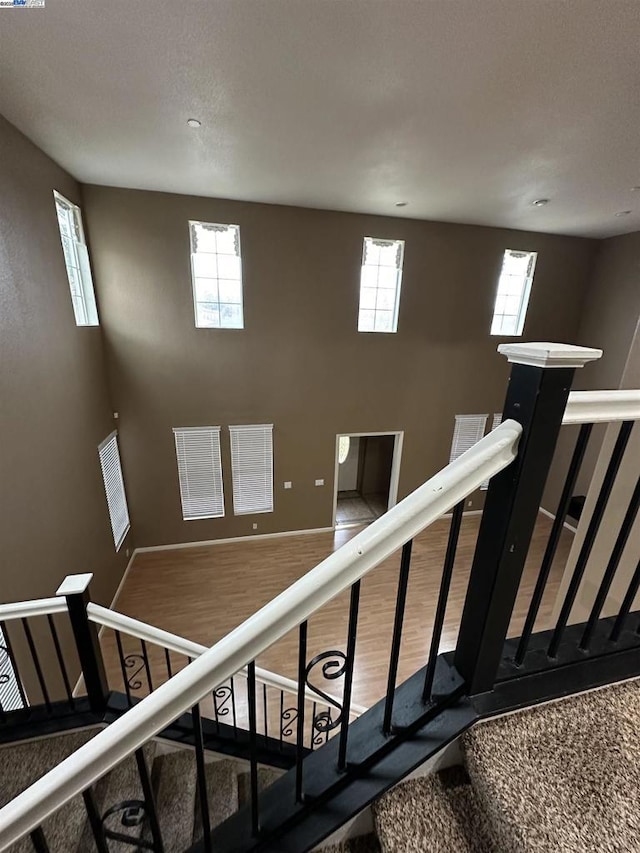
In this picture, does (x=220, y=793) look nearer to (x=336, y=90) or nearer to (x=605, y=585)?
(x=605, y=585)

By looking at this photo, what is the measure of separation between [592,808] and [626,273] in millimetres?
7738

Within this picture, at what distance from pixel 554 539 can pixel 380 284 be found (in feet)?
18.0

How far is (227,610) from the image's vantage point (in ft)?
15.8

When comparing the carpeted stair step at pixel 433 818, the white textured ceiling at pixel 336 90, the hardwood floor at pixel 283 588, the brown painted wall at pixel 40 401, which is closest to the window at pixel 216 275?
the white textured ceiling at pixel 336 90

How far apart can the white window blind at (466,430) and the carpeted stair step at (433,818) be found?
628 cm

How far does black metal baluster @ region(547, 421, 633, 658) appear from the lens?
94 cm

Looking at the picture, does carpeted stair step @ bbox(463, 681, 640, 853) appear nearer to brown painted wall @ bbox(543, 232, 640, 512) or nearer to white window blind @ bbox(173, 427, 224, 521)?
white window blind @ bbox(173, 427, 224, 521)

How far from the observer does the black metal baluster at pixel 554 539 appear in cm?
92

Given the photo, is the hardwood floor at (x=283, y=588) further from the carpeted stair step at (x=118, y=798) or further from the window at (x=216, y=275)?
the window at (x=216, y=275)

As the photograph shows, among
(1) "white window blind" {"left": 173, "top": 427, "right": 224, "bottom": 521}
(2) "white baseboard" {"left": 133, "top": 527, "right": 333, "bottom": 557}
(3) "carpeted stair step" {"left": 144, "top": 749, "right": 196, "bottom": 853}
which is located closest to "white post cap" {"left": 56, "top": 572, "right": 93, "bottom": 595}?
(3) "carpeted stair step" {"left": 144, "top": 749, "right": 196, "bottom": 853}

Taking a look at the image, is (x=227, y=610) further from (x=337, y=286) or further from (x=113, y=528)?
(x=337, y=286)

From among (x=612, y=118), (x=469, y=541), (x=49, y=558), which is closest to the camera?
(x=612, y=118)

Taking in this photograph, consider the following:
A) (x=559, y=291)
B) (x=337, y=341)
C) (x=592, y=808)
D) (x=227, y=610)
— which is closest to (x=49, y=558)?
(x=227, y=610)

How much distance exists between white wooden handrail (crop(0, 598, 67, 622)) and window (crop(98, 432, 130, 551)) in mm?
3179
